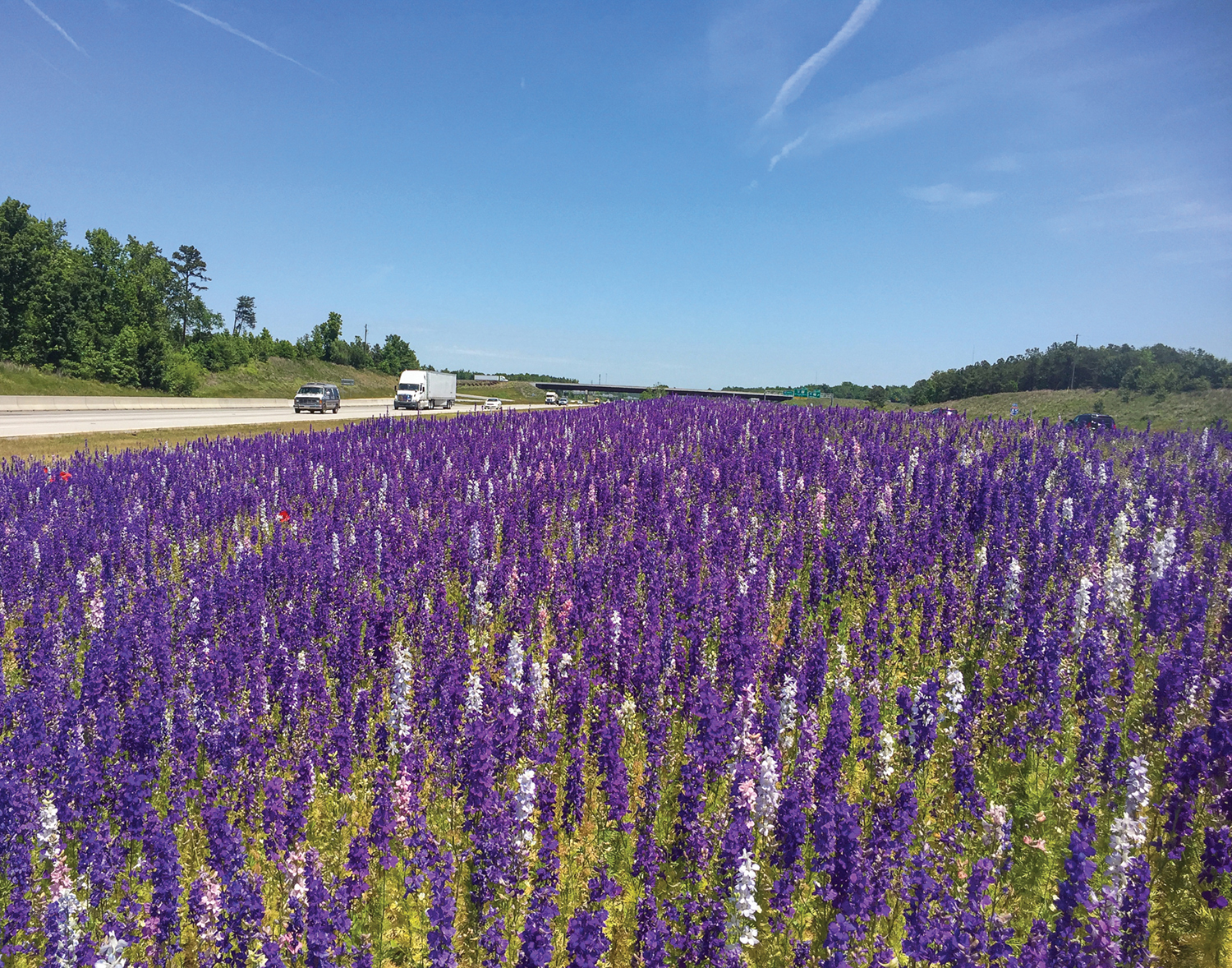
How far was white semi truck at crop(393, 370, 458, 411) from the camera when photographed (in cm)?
5441

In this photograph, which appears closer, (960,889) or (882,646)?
(960,889)

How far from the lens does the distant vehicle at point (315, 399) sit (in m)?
44.5

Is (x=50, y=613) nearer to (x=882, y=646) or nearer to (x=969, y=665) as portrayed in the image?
(x=882, y=646)

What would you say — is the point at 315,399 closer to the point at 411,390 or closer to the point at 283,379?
the point at 411,390

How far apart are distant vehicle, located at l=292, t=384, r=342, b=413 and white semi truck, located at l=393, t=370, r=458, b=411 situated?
269 inches

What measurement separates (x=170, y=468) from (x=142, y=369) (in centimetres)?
5493

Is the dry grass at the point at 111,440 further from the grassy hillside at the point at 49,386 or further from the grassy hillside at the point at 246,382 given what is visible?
the grassy hillside at the point at 246,382

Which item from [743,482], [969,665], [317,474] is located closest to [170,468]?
[317,474]

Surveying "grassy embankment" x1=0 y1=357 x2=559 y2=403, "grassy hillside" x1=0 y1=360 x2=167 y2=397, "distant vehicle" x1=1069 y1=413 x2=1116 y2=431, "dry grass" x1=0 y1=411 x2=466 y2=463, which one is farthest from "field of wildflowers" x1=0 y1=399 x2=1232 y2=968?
"grassy embankment" x1=0 y1=357 x2=559 y2=403

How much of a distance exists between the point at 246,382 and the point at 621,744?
80.6 meters

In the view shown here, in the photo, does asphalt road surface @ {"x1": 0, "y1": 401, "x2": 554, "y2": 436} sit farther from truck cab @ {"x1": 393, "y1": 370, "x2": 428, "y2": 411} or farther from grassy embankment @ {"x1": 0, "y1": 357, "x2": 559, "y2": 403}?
grassy embankment @ {"x1": 0, "y1": 357, "x2": 559, "y2": 403}

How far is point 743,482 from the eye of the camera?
13445 millimetres

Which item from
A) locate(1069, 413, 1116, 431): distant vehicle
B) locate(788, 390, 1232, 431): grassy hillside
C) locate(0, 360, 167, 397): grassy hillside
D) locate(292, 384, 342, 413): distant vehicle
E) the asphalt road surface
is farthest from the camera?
locate(0, 360, 167, 397): grassy hillside

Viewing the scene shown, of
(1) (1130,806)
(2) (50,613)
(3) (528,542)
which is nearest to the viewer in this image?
(1) (1130,806)
